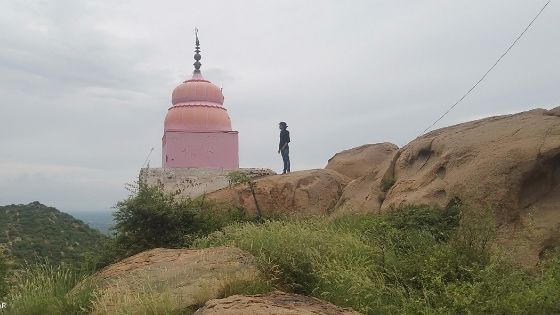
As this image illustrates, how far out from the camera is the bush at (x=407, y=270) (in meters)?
5.66

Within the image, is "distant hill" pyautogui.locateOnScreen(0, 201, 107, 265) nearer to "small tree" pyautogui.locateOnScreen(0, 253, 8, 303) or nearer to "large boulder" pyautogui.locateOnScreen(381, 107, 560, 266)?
"small tree" pyautogui.locateOnScreen(0, 253, 8, 303)

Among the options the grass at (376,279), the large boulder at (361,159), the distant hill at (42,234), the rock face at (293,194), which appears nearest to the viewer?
the grass at (376,279)

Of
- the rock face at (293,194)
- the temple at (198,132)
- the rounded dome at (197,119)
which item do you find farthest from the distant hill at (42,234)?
the rock face at (293,194)

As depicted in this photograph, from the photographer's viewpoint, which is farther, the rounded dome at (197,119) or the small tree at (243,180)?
the rounded dome at (197,119)

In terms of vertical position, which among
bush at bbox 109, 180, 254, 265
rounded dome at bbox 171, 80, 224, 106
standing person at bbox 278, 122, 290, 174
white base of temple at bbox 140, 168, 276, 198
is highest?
rounded dome at bbox 171, 80, 224, 106

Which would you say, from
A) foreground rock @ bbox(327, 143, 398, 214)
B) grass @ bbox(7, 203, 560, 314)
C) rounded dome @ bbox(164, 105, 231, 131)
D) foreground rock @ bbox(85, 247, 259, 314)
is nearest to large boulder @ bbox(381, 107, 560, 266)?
grass @ bbox(7, 203, 560, 314)

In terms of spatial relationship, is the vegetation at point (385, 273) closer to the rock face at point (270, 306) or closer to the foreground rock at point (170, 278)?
the foreground rock at point (170, 278)

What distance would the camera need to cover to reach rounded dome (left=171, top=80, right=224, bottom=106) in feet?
71.7

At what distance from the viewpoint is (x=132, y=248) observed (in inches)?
430

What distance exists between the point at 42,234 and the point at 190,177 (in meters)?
7.16

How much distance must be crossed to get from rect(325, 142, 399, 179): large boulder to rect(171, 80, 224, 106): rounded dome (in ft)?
22.5

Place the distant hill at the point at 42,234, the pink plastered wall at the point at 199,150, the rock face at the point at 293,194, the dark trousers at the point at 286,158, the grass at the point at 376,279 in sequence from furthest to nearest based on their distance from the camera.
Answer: the pink plastered wall at the point at 199,150 < the distant hill at the point at 42,234 < the dark trousers at the point at 286,158 < the rock face at the point at 293,194 < the grass at the point at 376,279

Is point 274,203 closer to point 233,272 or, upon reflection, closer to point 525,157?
point 525,157

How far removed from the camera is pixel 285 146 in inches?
639
